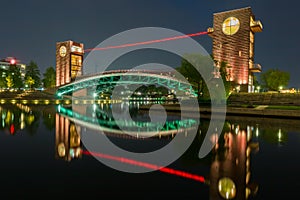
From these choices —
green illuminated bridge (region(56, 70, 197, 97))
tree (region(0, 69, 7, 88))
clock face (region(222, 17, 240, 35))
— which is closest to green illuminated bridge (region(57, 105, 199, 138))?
green illuminated bridge (region(56, 70, 197, 97))

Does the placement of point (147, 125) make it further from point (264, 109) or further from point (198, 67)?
point (198, 67)

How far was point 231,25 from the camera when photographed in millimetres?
56062

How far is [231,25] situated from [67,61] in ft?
223

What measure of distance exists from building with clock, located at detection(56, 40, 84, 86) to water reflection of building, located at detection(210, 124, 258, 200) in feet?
300

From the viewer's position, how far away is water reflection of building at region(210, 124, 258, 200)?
6049 millimetres

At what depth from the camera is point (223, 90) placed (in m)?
34.2

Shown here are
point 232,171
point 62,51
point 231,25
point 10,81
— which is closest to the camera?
point 232,171

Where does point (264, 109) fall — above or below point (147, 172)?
above

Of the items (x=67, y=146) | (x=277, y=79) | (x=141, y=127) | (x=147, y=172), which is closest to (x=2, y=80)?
(x=141, y=127)

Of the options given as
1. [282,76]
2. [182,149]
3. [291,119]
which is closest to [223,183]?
[182,149]

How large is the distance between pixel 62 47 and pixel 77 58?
7501 millimetres

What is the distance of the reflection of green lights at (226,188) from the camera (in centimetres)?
588

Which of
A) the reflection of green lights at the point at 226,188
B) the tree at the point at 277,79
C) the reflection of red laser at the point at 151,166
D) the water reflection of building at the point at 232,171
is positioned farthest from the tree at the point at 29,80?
the reflection of green lights at the point at 226,188

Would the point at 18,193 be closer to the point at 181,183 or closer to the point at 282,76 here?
the point at 181,183
